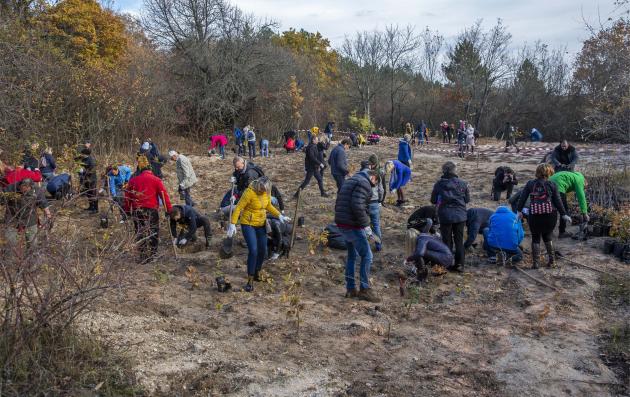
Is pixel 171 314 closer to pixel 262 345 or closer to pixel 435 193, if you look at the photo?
pixel 262 345

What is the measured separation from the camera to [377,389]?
419 centimetres

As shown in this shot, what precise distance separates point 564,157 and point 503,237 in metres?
3.92

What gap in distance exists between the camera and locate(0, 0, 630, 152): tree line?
13.8m

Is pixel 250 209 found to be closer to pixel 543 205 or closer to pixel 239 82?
pixel 543 205

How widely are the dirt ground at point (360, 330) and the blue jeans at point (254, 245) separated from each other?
26 cm

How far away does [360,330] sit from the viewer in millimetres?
5316

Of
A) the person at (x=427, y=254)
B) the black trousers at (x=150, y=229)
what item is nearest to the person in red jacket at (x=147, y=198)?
the black trousers at (x=150, y=229)

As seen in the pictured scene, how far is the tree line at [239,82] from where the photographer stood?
45.2 feet

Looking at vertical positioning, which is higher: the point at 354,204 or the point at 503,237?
the point at 354,204

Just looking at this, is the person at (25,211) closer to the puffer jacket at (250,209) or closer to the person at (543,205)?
the puffer jacket at (250,209)

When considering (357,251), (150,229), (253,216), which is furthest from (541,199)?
(150,229)

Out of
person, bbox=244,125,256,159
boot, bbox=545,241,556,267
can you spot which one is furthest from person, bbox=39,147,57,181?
person, bbox=244,125,256,159

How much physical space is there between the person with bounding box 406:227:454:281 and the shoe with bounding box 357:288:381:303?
0.91 meters

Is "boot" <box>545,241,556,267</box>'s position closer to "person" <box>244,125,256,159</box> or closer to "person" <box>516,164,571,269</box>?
"person" <box>516,164,571,269</box>
